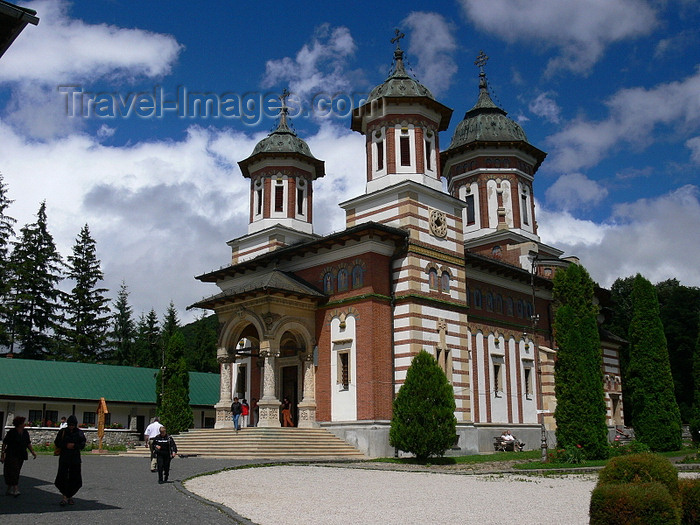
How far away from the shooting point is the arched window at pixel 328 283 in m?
27.8

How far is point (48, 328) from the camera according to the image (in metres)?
54.6

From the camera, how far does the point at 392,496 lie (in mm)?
12867

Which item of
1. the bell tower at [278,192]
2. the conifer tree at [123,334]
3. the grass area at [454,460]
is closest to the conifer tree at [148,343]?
the conifer tree at [123,334]

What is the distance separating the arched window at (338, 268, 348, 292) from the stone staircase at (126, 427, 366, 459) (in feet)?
18.2

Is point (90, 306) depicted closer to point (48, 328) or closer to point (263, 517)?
point (48, 328)

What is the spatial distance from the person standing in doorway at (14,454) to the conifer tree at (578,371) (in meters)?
16.3

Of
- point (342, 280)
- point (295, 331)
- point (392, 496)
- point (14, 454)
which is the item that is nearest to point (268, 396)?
point (295, 331)

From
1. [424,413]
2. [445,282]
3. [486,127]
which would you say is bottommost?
[424,413]

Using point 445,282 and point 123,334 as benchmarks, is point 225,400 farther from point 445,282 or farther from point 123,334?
point 123,334

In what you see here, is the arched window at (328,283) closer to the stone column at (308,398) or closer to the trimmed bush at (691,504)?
the stone column at (308,398)

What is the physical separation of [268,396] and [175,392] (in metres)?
8.13

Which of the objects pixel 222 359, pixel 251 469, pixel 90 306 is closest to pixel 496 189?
pixel 222 359

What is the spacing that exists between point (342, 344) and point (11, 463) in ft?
52.0

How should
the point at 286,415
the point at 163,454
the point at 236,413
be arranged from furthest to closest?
the point at 286,415 → the point at 236,413 → the point at 163,454
